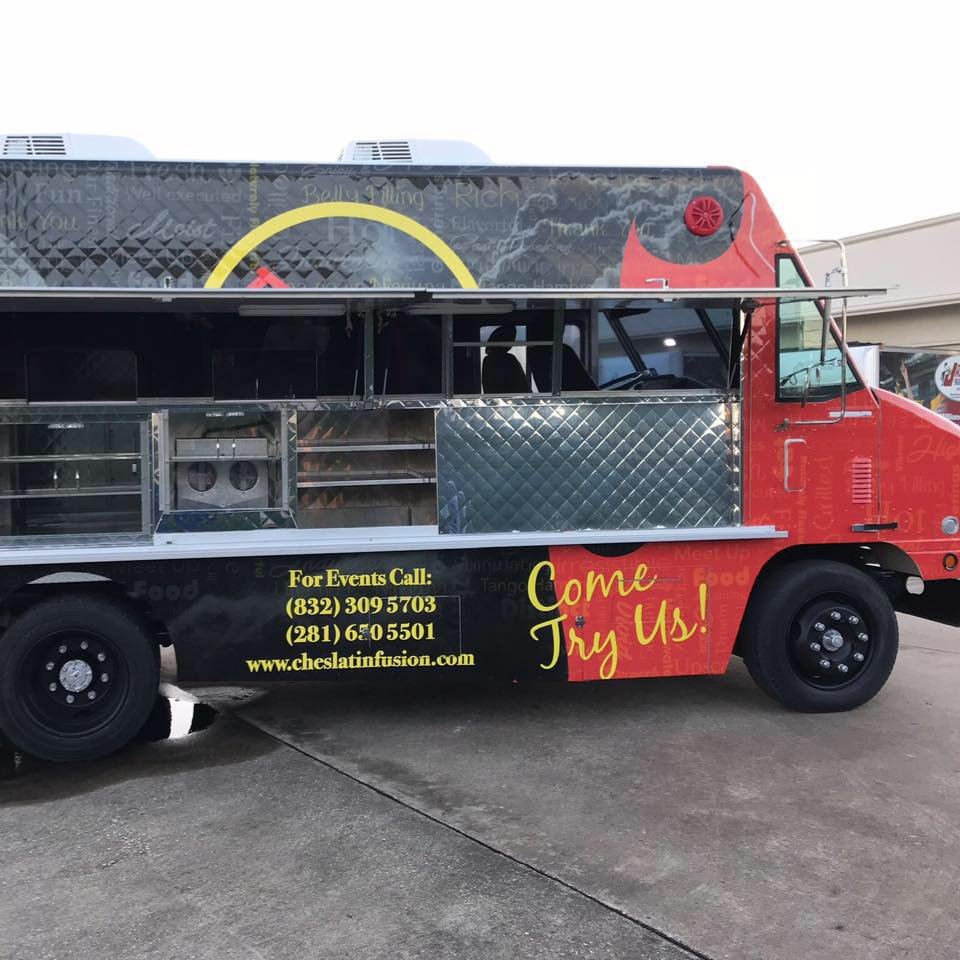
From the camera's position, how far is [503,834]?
4.09 meters

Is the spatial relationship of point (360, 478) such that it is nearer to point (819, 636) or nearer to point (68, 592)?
point (68, 592)

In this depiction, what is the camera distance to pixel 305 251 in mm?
5152

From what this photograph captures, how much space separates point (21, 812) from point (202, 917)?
1500mm

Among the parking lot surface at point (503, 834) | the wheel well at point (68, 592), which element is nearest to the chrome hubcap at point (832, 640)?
the parking lot surface at point (503, 834)

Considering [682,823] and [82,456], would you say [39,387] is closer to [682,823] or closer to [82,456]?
[82,456]

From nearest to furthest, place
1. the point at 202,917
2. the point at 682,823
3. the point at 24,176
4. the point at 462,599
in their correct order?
1. the point at 202,917
2. the point at 682,823
3. the point at 24,176
4. the point at 462,599

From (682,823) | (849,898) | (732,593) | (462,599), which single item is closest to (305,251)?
(462,599)

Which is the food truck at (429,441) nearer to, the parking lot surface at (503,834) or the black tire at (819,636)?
the black tire at (819,636)

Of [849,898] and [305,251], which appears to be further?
[305,251]

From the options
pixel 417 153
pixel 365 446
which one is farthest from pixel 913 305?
pixel 365 446

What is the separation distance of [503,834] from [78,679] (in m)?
2.50

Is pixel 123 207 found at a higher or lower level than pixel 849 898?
higher

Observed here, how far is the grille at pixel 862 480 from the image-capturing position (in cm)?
555

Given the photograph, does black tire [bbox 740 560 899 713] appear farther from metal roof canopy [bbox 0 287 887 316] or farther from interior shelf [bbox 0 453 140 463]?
interior shelf [bbox 0 453 140 463]
